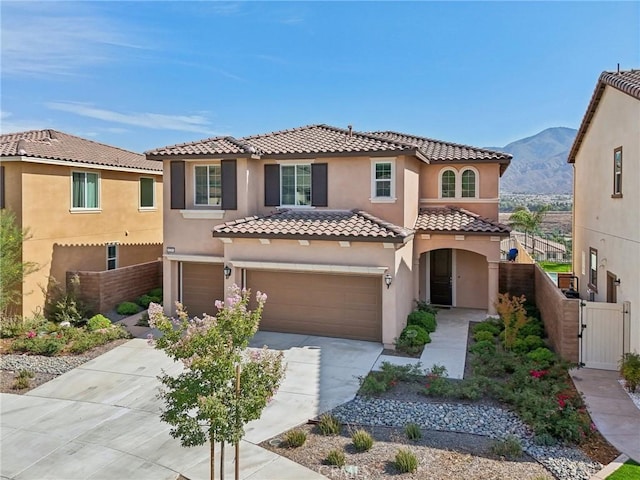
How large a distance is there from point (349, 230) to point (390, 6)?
821 cm

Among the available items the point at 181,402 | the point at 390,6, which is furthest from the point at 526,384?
the point at 390,6

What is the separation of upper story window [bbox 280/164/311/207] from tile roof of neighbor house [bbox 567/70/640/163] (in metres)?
10.3

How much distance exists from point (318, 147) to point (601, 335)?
36.4 feet

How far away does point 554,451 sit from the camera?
8.12m

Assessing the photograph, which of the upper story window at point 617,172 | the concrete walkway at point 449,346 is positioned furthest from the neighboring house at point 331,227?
the upper story window at point 617,172

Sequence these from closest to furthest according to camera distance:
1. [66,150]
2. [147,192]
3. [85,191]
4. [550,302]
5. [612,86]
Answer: [612,86] < [550,302] < [66,150] < [85,191] < [147,192]

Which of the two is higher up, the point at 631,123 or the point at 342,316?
the point at 631,123

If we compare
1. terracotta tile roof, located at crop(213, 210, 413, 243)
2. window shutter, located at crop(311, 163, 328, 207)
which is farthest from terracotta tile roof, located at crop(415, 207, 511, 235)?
window shutter, located at crop(311, 163, 328, 207)

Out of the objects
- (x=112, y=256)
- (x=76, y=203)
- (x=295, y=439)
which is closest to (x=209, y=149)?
(x=76, y=203)

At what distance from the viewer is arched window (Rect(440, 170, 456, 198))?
2022cm

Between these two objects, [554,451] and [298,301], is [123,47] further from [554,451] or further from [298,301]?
[554,451]

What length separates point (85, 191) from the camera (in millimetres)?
19953

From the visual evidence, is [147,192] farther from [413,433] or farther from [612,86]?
[612,86]

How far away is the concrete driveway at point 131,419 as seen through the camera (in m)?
7.88
